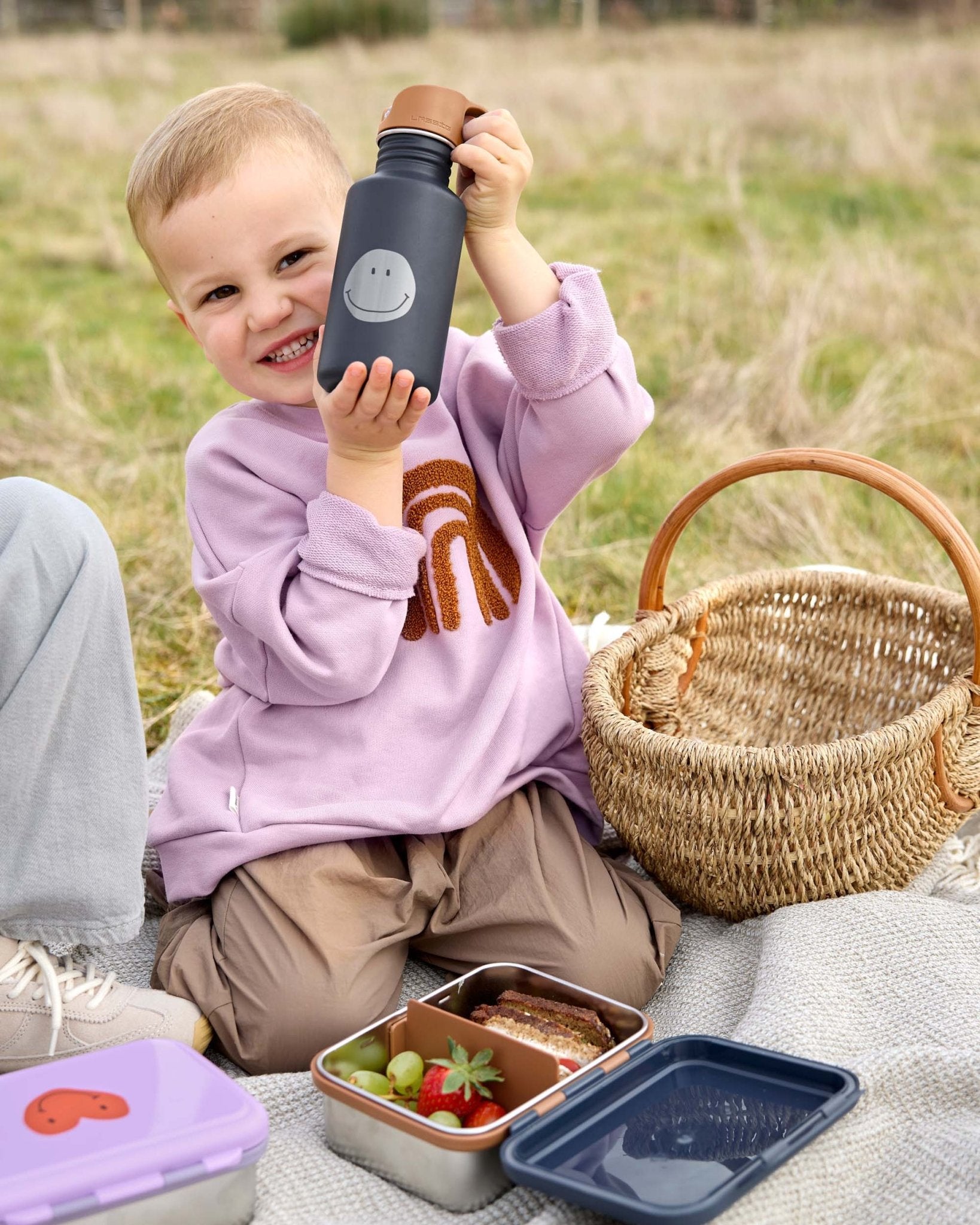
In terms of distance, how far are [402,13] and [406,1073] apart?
507 inches

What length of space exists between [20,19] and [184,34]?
2.16 metres

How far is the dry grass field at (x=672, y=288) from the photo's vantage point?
3.04 meters

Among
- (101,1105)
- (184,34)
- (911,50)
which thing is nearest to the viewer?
(101,1105)

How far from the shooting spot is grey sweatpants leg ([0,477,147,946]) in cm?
140

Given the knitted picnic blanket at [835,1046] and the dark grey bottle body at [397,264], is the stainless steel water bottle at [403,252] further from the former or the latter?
the knitted picnic blanket at [835,1046]

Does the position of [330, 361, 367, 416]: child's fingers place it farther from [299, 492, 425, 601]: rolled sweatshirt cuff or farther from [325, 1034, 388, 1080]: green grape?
[325, 1034, 388, 1080]: green grape

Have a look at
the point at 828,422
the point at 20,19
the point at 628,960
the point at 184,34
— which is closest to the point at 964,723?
the point at 628,960

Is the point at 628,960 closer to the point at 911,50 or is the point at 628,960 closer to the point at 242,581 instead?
the point at 242,581

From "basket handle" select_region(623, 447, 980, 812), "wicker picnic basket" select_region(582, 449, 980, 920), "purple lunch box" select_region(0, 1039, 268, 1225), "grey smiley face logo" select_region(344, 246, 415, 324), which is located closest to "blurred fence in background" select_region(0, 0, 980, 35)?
"wicker picnic basket" select_region(582, 449, 980, 920)

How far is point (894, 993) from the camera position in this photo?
1.53 m

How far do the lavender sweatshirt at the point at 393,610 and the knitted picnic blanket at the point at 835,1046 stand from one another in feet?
0.84

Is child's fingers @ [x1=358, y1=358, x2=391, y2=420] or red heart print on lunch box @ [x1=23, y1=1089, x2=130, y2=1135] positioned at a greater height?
child's fingers @ [x1=358, y1=358, x2=391, y2=420]

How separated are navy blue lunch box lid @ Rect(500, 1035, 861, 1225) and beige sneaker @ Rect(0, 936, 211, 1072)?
0.46m

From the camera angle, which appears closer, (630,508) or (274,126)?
(274,126)
